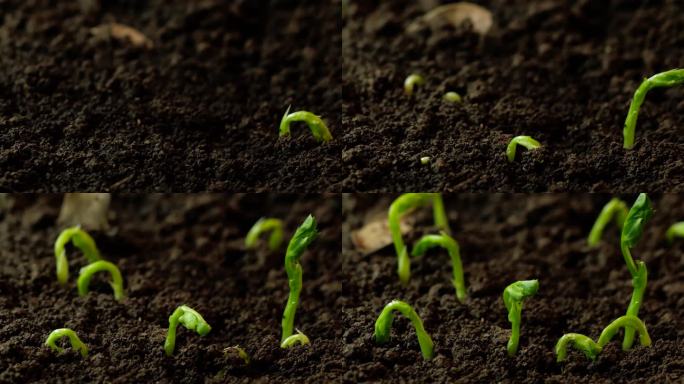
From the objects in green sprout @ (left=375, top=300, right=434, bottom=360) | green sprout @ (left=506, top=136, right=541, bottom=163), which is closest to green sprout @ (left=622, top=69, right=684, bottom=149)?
green sprout @ (left=506, top=136, right=541, bottom=163)

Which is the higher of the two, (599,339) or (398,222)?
(398,222)

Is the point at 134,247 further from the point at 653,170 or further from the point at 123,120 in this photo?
the point at 653,170

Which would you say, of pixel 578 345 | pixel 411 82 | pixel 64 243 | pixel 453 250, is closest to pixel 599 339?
pixel 578 345

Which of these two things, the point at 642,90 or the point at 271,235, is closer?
the point at 642,90

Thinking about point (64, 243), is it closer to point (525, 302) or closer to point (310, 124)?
point (310, 124)

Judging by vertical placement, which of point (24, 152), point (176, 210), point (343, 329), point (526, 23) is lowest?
A: point (343, 329)

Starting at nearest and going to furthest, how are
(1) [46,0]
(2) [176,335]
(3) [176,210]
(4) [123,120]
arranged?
1. (2) [176,335]
2. (4) [123,120]
3. (3) [176,210]
4. (1) [46,0]

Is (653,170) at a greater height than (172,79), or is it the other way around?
(172,79)

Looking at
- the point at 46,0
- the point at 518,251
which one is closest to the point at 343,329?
the point at 518,251
